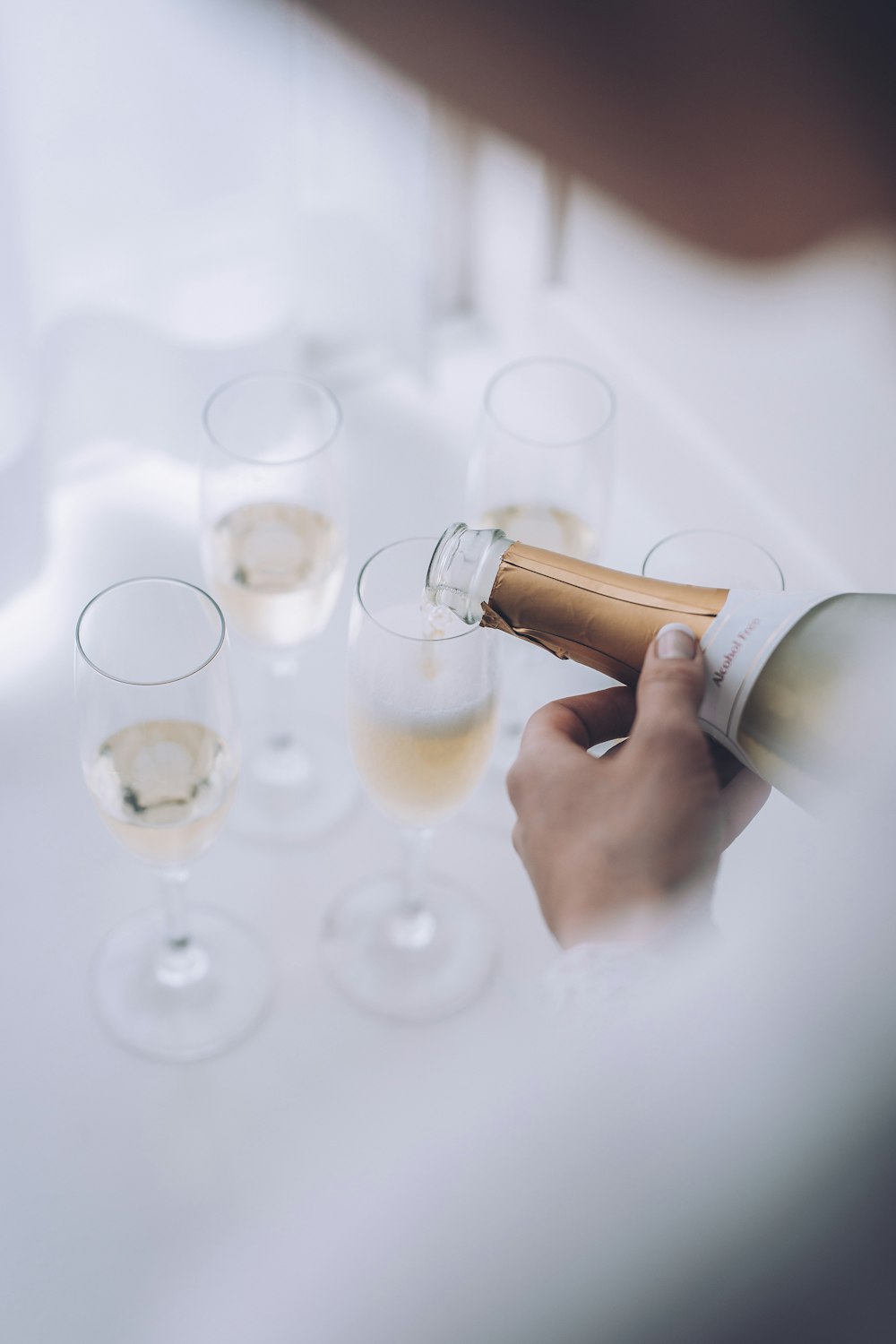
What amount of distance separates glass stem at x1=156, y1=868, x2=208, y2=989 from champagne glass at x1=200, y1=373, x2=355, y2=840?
0.11 meters

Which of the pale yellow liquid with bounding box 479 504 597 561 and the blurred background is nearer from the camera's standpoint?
the blurred background

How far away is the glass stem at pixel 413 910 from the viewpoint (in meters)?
0.88

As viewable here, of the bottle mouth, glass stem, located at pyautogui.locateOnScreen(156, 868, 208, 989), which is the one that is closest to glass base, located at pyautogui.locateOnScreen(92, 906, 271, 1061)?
glass stem, located at pyautogui.locateOnScreen(156, 868, 208, 989)

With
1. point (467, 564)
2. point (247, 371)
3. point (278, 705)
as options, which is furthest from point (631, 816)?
point (247, 371)

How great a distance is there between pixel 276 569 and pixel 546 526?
0.69ft

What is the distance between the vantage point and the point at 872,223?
16 cm

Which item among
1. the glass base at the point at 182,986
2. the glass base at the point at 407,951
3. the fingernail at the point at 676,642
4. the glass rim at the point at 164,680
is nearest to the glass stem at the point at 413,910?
the glass base at the point at 407,951

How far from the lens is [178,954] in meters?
0.87

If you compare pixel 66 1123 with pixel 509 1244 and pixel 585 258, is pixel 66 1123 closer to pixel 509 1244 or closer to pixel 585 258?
pixel 509 1244

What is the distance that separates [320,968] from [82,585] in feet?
1.41

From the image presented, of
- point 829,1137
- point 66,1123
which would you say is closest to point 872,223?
point 829,1137

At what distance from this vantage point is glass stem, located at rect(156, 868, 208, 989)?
842 millimetres

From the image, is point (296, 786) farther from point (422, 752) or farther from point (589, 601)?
point (589, 601)

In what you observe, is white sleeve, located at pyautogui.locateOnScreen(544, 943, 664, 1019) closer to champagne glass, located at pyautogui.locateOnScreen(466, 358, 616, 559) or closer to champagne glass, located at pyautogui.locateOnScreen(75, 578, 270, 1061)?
champagne glass, located at pyautogui.locateOnScreen(75, 578, 270, 1061)
